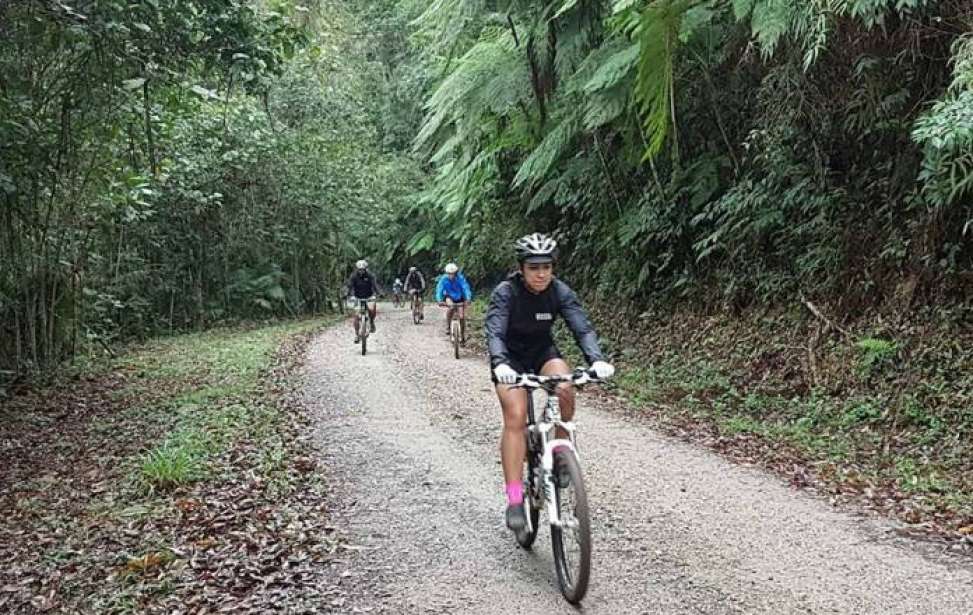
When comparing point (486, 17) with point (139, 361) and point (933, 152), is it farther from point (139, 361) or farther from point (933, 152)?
point (139, 361)

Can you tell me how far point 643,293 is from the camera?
15148mm

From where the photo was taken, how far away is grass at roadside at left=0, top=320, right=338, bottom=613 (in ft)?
17.2

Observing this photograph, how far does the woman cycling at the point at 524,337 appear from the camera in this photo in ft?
17.3

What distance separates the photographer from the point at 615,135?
14.9 meters

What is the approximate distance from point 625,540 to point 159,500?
12.8 ft

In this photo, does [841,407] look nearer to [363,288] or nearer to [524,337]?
[524,337]

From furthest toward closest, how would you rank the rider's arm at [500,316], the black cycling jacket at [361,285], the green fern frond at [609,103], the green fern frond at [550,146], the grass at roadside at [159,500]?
the black cycling jacket at [361,285], the green fern frond at [550,146], the green fern frond at [609,103], the rider's arm at [500,316], the grass at roadside at [159,500]

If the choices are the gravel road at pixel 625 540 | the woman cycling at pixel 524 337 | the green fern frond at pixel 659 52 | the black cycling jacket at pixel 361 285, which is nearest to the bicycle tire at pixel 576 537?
the gravel road at pixel 625 540

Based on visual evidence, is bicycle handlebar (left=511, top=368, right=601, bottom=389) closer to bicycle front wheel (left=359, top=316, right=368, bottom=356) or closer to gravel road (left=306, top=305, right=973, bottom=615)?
gravel road (left=306, top=305, right=973, bottom=615)

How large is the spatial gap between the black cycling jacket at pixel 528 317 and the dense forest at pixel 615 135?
4057 mm

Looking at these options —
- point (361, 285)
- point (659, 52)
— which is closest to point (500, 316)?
point (659, 52)

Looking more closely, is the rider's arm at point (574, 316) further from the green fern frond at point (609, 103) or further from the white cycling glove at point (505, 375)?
the green fern frond at point (609, 103)

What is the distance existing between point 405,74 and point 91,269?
834 inches

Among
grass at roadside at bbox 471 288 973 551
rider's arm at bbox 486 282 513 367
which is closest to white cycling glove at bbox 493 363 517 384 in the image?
rider's arm at bbox 486 282 513 367
